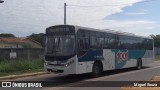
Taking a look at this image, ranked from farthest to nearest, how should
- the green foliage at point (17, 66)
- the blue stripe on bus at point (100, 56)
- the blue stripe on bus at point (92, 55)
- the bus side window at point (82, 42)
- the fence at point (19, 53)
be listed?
the fence at point (19, 53), the green foliage at point (17, 66), the blue stripe on bus at point (100, 56), the blue stripe on bus at point (92, 55), the bus side window at point (82, 42)

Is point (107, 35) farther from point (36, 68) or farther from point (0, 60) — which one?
point (0, 60)

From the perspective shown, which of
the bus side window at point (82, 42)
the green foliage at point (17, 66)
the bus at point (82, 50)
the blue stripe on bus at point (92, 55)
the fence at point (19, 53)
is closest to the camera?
the bus at point (82, 50)

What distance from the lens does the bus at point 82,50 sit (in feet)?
59.7

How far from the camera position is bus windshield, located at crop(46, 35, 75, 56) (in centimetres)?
1822

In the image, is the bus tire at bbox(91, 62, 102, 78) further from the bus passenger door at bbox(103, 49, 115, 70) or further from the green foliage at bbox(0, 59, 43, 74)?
the green foliage at bbox(0, 59, 43, 74)

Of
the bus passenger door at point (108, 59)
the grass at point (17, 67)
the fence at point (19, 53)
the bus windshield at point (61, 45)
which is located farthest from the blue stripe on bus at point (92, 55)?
the fence at point (19, 53)

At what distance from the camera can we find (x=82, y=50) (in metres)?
18.8

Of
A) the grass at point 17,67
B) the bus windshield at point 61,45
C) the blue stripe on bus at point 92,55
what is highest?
the bus windshield at point 61,45

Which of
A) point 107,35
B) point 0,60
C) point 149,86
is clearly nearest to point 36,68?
point 0,60

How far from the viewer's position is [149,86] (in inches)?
427

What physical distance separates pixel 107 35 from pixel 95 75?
3239mm

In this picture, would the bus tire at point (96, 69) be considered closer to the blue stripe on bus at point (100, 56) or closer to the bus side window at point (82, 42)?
the blue stripe on bus at point (100, 56)

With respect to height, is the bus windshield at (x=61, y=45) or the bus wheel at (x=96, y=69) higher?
the bus windshield at (x=61, y=45)

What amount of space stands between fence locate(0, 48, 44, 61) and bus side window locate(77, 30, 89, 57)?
31.1 feet
